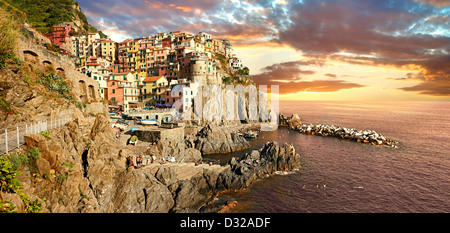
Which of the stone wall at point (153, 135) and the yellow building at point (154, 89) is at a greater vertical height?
the yellow building at point (154, 89)

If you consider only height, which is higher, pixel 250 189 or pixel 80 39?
pixel 80 39

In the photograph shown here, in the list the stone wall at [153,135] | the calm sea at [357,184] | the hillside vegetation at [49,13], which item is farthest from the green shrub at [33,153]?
the hillside vegetation at [49,13]

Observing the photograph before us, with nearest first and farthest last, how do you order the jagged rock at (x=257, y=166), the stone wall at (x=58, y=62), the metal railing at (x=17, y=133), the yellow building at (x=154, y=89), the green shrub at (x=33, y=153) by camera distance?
1. the metal railing at (x=17, y=133)
2. the green shrub at (x=33, y=153)
3. the stone wall at (x=58, y=62)
4. the jagged rock at (x=257, y=166)
5. the yellow building at (x=154, y=89)

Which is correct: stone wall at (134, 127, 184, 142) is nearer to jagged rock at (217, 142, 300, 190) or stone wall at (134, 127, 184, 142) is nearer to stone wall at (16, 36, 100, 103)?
stone wall at (16, 36, 100, 103)

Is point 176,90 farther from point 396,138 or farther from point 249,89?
point 396,138

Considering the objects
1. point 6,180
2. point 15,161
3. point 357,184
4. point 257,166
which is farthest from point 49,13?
point 357,184

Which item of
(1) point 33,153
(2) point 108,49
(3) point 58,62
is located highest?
(2) point 108,49

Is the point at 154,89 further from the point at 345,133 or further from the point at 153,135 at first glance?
the point at 345,133

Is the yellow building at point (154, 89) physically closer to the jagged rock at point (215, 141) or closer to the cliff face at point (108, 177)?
the jagged rock at point (215, 141)

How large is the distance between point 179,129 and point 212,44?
250 feet

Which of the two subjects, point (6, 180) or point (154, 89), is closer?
point (6, 180)

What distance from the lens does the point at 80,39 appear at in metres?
97.8
